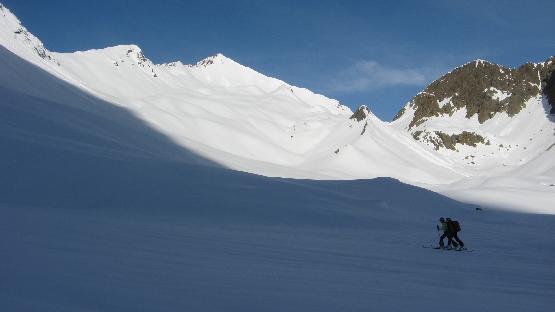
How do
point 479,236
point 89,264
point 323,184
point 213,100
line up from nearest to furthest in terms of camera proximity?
1. point 89,264
2. point 479,236
3. point 323,184
4. point 213,100

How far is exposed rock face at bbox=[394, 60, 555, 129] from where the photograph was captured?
509 feet

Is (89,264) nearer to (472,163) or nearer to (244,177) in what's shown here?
(244,177)

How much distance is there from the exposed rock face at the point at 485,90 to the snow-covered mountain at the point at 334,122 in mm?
319

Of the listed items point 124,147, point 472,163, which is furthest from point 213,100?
point 124,147

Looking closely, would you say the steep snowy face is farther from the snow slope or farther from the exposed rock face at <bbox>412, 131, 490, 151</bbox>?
the exposed rock face at <bbox>412, 131, 490, 151</bbox>

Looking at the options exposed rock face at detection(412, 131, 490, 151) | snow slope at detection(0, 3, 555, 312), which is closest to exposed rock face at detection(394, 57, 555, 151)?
exposed rock face at detection(412, 131, 490, 151)

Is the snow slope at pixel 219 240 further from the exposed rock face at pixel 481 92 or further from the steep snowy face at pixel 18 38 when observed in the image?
the exposed rock face at pixel 481 92

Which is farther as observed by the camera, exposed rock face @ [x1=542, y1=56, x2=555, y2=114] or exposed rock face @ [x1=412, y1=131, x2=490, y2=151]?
exposed rock face @ [x1=542, y1=56, x2=555, y2=114]

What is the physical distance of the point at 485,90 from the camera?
6255 inches

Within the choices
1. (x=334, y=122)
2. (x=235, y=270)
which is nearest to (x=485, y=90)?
(x=334, y=122)

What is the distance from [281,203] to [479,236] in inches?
312

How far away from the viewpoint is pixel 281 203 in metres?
21.3

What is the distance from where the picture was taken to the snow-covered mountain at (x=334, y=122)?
65.5m

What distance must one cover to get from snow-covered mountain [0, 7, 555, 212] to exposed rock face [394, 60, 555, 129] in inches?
12.6
